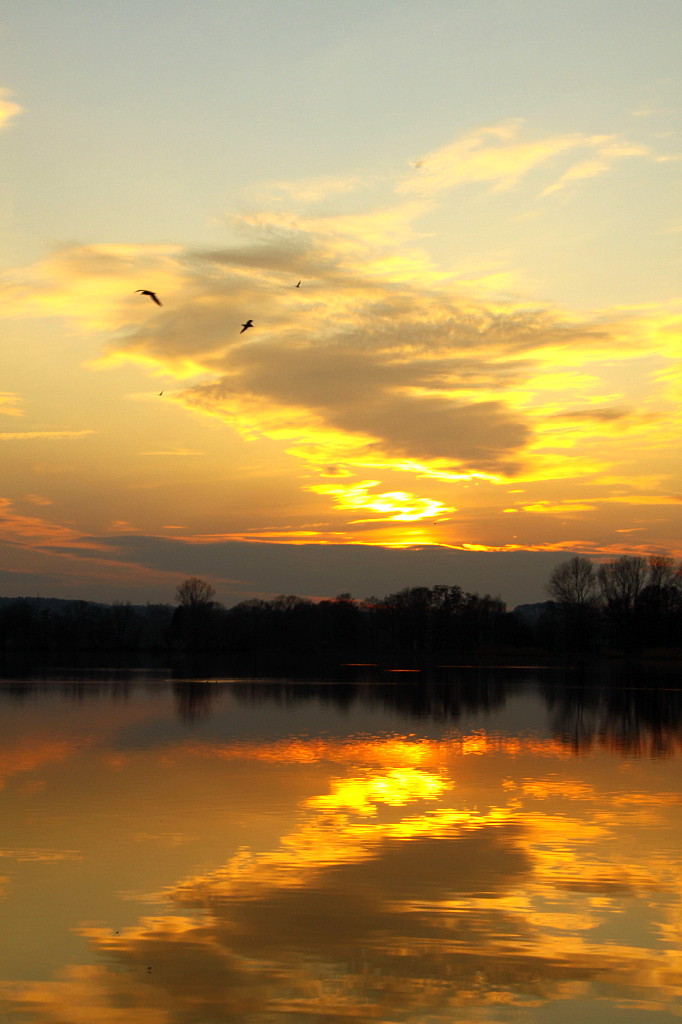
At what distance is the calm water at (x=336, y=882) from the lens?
30.3 feet

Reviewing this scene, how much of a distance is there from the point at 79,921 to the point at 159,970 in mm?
1825

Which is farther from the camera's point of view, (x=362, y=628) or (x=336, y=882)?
(x=362, y=628)

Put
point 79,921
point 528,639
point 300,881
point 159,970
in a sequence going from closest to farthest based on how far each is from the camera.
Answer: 1. point 159,970
2. point 79,921
3. point 300,881
4. point 528,639

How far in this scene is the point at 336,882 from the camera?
12.9 metres

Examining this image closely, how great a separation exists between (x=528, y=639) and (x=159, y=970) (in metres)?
145

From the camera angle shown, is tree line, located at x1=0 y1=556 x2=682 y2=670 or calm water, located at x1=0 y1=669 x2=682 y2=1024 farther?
tree line, located at x1=0 y1=556 x2=682 y2=670

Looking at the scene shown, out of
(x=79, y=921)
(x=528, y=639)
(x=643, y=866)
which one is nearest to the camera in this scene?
(x=79, y=921)

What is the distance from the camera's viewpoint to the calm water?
9.24 meters

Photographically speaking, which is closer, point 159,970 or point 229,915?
point 159,970

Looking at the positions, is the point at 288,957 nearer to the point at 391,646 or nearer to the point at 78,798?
the point at 78,798

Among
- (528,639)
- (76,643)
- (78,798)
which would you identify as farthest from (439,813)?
(76,643)

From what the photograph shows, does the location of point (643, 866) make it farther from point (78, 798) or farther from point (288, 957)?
point (78, 798)

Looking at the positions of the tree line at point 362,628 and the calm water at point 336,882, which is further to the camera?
the tree line at point 362,628

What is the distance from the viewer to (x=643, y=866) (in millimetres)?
13875
